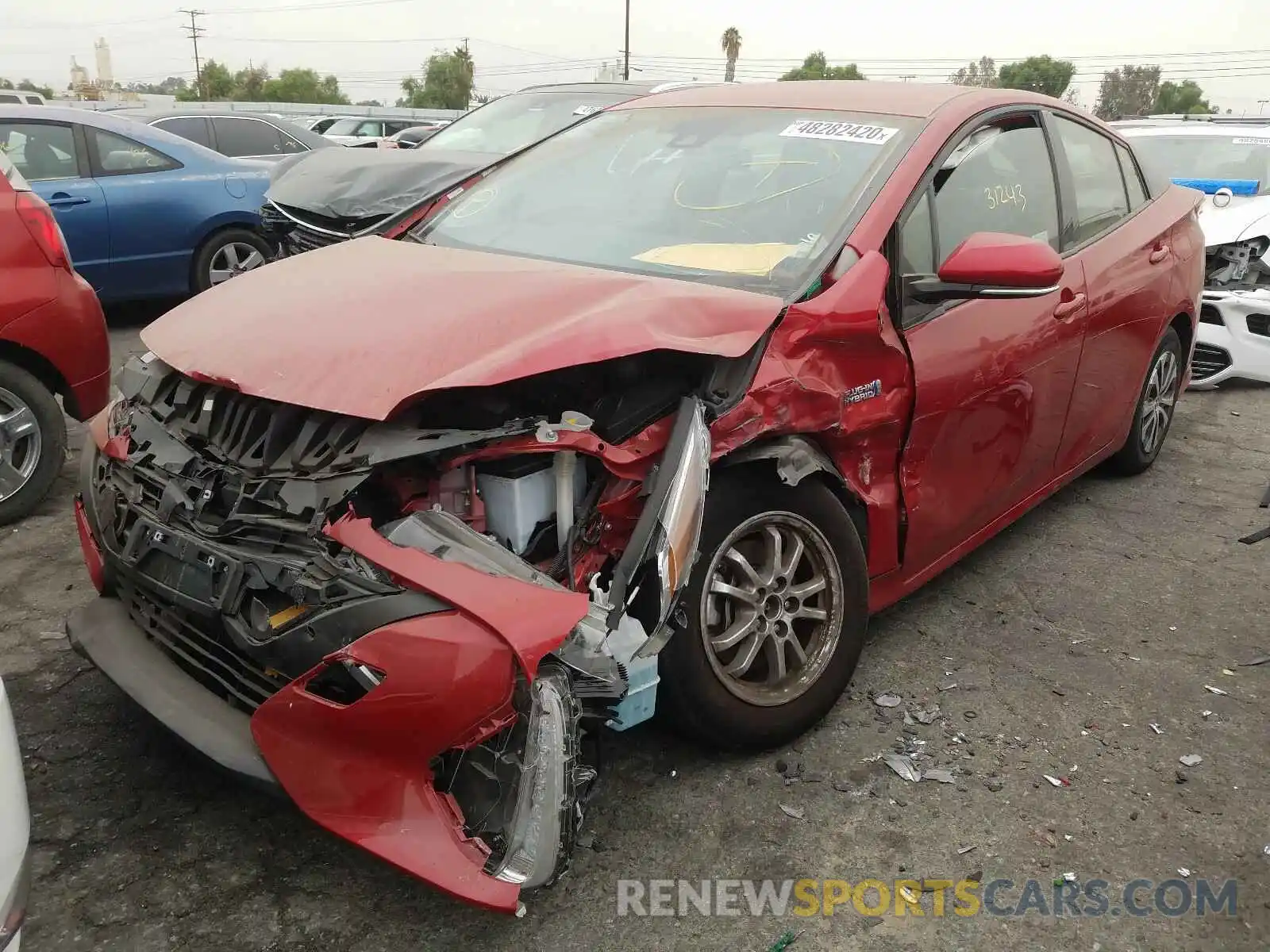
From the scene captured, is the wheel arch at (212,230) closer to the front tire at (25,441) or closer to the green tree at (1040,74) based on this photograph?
the front tire at (25,441)

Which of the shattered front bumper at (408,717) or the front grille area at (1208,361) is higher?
the shattered front bumper at (408,717)

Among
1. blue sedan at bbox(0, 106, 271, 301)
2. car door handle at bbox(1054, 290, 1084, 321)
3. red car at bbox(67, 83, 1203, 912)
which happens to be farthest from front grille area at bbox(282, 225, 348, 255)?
car door handle at bbox(1054, 290, 1084, 321)

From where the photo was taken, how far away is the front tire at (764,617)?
8.09ft

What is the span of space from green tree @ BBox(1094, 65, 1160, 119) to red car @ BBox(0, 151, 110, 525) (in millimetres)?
79742

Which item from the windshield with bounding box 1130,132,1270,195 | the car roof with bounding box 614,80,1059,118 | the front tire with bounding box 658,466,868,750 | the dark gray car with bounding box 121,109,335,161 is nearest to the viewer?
the front tire with bounding box 658,466,868,750

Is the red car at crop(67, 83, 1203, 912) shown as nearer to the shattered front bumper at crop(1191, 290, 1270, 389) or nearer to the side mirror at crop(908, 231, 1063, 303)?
the side mirror at crop(908, 231, 1063, 303)

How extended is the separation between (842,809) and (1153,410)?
3192 mm

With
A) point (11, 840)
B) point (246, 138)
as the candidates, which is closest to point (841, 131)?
point (11, 840)

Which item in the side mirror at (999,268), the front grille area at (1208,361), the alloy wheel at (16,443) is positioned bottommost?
the front grille area at (1208,361)

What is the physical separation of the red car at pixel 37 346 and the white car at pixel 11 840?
9.07 ft

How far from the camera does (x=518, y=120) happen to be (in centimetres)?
758

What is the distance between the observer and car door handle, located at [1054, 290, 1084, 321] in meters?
3.47

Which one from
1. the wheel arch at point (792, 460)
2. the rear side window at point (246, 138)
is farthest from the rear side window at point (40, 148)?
the wheel arch at point (792, 460)

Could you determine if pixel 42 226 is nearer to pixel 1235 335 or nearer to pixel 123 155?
pixel 123 155
